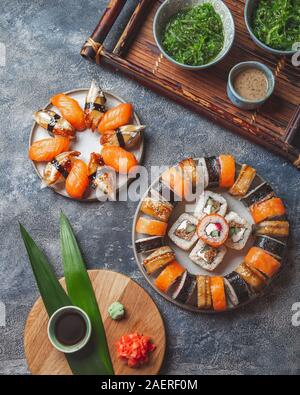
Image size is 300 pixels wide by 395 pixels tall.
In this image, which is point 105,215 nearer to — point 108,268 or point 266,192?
point 108,268

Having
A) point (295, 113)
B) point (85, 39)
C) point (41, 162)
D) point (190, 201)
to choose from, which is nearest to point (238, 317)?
point (190, 201)

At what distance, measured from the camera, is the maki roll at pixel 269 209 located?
10.8 feet

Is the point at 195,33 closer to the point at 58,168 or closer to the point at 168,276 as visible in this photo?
the point at 58,168

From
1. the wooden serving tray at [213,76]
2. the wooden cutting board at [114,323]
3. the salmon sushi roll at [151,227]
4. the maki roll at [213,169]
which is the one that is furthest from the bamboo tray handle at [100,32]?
the wooden cutting board at [114,323]

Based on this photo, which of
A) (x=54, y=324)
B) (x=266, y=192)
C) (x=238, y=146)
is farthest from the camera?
(x=238, y=146)

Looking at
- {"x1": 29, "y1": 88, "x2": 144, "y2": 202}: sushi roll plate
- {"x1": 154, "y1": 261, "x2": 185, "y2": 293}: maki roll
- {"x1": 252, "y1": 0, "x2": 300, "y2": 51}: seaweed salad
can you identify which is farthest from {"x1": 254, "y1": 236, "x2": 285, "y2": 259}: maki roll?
{"x1": 252, "y1": 0, "x2": 300, "y2": 51}: seaweed salad

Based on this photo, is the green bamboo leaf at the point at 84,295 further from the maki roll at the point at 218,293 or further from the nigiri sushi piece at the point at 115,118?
the nigiri sushi piece at the point at 115,118

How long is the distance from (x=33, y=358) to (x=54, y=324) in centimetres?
29

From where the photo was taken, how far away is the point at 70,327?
3.14 m

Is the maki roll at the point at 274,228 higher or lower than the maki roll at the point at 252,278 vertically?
higher

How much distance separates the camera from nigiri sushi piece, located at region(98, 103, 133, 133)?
3408 mm

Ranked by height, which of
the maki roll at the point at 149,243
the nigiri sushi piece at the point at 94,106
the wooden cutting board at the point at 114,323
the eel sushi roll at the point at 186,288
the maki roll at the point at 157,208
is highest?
the nigiri sushi piece at the point at 94,106

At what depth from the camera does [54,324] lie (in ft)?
10.2

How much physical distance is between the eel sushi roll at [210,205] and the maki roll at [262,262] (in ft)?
1.01
